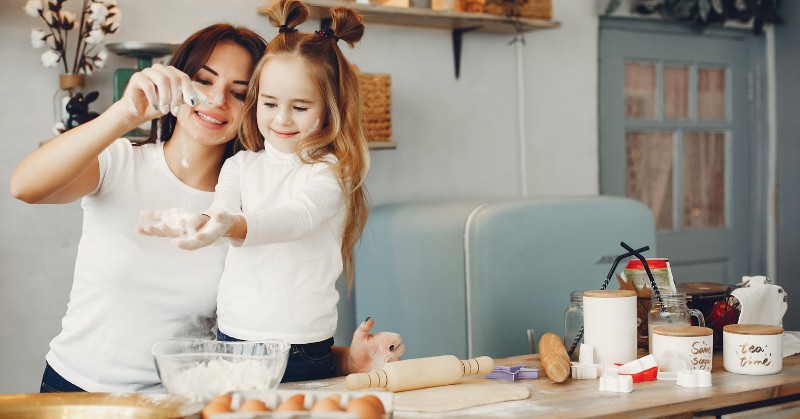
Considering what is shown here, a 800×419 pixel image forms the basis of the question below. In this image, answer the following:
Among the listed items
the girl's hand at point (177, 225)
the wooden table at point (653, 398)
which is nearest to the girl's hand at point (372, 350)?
the wooden table at point (653, 398)

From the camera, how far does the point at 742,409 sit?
65.6 inches

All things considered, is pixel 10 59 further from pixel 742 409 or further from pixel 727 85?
pixel 727 85

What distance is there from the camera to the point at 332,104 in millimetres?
1887

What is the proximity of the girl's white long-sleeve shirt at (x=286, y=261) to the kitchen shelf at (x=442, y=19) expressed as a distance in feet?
5.00

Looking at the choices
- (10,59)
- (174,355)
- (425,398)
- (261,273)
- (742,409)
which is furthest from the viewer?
(10,59)

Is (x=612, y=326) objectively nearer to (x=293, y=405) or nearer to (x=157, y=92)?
(x=293, y=405)

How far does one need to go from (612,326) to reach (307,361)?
628 millimetres

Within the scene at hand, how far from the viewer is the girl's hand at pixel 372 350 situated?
6.12ft

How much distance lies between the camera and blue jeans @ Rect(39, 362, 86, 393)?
1.95 meters

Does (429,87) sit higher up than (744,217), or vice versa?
(429,87)

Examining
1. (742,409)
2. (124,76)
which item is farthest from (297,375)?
(124,76)

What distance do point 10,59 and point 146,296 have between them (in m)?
1.50

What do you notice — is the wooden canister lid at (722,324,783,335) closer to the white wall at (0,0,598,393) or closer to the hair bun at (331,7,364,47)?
the hair bun at (331,7,364,47)

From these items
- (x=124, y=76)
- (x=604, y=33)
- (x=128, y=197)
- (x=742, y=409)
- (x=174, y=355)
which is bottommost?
(x=742, y=409)
